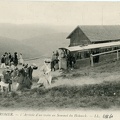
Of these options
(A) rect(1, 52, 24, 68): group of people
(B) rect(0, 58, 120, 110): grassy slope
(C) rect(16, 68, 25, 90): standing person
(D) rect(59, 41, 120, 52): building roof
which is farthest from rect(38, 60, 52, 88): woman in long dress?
(D) rect(59, 41, 120, 52): building roof

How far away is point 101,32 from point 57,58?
42.4 inches

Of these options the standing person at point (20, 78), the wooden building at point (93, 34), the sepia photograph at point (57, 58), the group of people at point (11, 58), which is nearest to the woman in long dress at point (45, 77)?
the sepia photograph at point (57, 58)

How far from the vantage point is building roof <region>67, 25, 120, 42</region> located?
5622mm

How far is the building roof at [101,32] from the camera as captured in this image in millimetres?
5622

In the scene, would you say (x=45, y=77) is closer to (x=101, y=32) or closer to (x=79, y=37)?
(x=79, y=37)

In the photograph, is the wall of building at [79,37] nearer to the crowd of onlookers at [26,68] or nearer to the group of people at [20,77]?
the crowd of onlookers at [26,68]

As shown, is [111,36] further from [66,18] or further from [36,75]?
[36,75]

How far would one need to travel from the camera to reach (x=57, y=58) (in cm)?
579

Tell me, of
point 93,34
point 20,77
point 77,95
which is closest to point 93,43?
point 93,34

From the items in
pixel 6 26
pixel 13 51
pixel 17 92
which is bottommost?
pixel 17 92

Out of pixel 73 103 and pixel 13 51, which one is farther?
pixel 13 51

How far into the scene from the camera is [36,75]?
567cm
